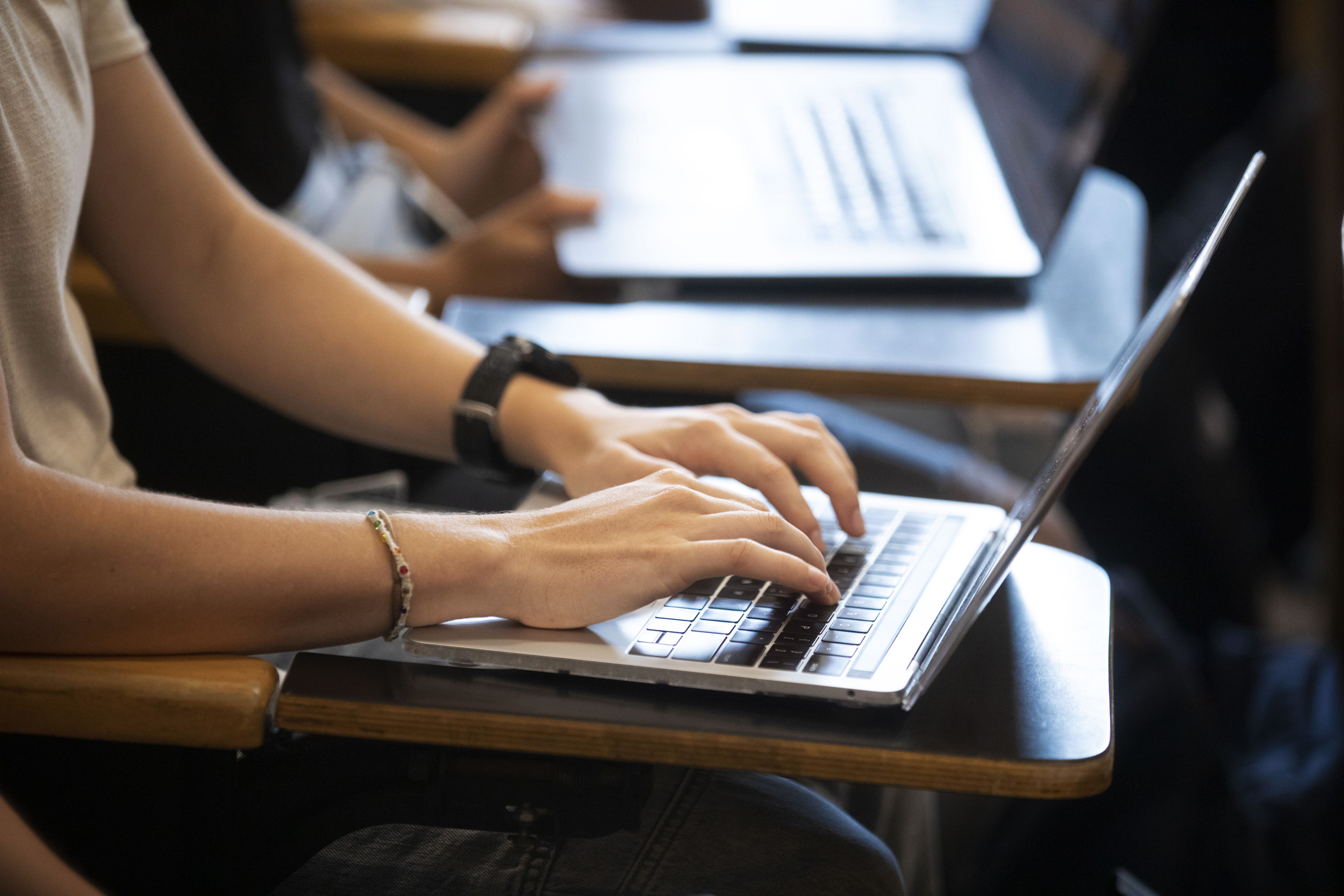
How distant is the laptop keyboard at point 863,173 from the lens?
1.06 meters

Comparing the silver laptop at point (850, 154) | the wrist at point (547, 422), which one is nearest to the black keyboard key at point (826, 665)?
the wrist at point (547, 422)

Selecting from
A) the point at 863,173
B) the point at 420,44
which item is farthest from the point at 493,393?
the point at 420,44

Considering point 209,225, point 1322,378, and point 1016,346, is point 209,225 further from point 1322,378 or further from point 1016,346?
point 1322,378

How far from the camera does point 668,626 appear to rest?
1.98ft

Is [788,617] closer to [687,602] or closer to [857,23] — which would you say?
[687,602]

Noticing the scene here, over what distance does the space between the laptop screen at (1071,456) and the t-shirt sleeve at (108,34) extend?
2.06 ft

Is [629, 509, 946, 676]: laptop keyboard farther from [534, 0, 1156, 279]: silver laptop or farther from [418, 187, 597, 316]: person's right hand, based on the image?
[418, 187, 597, 316]: person's right hand

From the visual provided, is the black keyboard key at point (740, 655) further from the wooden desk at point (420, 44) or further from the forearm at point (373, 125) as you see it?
the wooden desk at point (420, 44)

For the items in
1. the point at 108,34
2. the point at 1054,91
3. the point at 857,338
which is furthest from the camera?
the point at 1054,91

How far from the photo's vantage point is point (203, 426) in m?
1.24

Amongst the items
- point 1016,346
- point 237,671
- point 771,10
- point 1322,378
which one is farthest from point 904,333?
point 1322,378

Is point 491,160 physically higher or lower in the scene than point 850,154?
lower

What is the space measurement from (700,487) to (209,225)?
16.6 inches

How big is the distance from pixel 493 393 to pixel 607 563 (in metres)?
0.25
